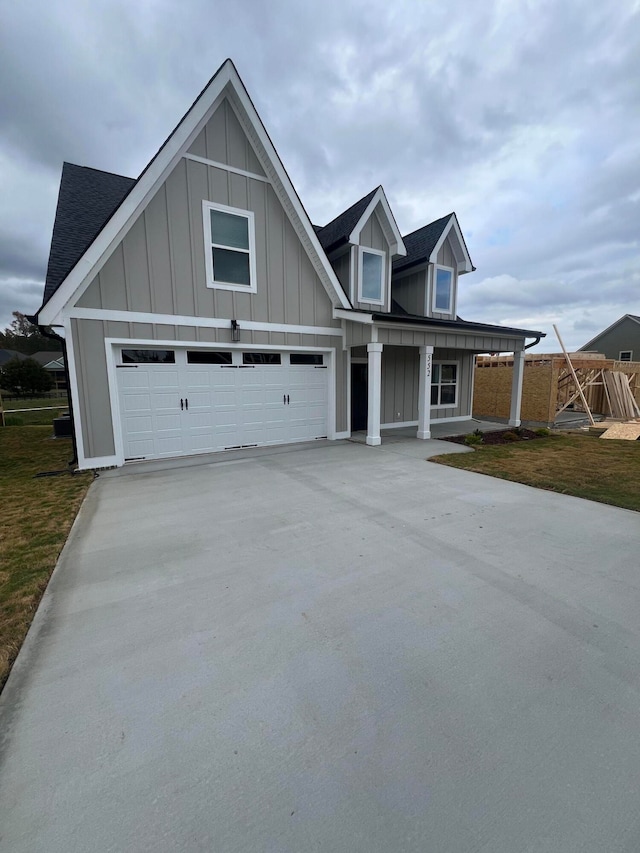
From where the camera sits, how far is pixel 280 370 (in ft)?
28.9

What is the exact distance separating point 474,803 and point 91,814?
4.94 feet

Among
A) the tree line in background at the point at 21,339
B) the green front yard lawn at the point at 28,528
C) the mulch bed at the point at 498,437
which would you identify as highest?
the tree line in background at the point at 21,339

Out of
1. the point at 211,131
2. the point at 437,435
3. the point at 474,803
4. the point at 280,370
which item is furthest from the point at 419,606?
the point at 211,131

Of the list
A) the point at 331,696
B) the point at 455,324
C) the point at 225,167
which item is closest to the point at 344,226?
the point at 225,167

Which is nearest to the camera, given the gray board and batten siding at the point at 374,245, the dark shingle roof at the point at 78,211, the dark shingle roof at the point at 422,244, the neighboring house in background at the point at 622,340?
the dark shingle roof at the point at 78,211

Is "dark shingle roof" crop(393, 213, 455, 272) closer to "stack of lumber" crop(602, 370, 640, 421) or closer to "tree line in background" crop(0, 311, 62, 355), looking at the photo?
"stack of lumber" crop(602, 370, 640, 421)

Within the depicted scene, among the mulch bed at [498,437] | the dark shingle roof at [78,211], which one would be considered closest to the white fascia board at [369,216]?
the dark shingle roof at [78,211]

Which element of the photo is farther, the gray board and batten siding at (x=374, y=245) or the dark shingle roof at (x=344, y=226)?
the gray board and batten siding at (x=374, y=245)

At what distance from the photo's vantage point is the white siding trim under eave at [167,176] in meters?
6.17

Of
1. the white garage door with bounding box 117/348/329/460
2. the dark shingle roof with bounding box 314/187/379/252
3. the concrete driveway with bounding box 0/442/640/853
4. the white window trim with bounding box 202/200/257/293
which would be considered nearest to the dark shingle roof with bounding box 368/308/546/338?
the white garage door with bounding box 117/348/329/460

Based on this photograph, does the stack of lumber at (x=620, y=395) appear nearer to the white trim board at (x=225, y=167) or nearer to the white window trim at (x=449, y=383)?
the white window trim at (x=449, y=383)

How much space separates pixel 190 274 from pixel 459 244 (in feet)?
27.5

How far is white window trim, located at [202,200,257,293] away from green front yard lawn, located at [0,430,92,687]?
456 cm

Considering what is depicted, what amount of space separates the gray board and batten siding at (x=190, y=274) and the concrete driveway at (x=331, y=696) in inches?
155
